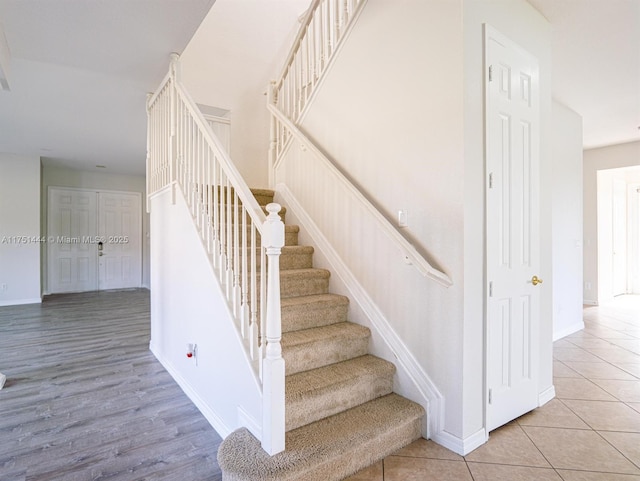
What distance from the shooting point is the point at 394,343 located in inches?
86.7

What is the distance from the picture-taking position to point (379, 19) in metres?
2.35

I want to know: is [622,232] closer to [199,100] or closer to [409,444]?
[409,444]

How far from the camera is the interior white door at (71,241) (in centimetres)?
708

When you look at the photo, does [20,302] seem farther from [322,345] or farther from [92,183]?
[322,345]

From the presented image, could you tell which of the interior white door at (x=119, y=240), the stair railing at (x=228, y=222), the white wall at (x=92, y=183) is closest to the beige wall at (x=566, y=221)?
the stair railing at (x=228, y=222)

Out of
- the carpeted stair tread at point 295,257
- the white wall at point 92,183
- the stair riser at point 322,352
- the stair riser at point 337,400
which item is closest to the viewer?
the stair riser at point 337,400

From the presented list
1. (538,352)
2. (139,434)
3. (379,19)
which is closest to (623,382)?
(538,352)

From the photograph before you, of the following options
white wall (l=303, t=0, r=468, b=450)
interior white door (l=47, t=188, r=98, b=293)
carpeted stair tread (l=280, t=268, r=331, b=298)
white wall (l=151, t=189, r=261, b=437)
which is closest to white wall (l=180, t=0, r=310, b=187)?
white wall (l=151, t=189, r=261, b=437)

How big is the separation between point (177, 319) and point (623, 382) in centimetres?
372

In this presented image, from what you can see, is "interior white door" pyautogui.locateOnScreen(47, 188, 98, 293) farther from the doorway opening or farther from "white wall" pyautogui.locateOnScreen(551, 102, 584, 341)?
the doorway opening

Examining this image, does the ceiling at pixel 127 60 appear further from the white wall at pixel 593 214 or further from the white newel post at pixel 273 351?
the white newel post at pixel 273 351

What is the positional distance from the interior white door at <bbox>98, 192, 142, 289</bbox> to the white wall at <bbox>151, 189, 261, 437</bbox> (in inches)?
197

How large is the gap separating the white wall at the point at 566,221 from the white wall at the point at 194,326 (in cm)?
380

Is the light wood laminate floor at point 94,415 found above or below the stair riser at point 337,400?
below
